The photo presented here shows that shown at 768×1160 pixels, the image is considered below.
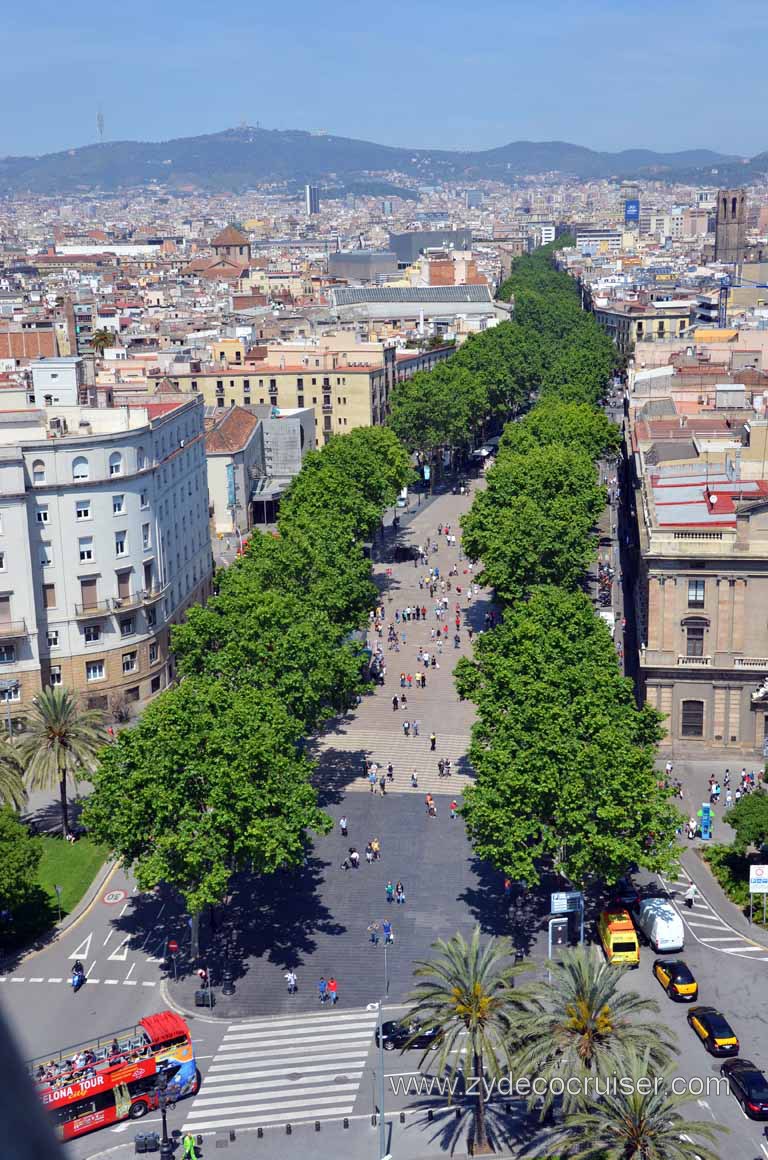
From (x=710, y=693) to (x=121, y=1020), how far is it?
3274 cm

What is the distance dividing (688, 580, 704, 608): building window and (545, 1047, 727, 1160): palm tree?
113 ft

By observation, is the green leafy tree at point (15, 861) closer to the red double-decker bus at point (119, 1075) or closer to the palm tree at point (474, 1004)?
the red double-decker bus at point (119, 1075)

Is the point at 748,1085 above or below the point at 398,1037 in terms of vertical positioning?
above

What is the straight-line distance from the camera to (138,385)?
111 m

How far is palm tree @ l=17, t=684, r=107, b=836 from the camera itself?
169 ft

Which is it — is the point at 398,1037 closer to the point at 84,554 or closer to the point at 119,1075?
the point at 119,1075

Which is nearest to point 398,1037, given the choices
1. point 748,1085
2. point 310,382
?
point 748,1085

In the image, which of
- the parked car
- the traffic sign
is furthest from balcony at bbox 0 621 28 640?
the traffic sign

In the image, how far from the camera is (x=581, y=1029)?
3008 cm

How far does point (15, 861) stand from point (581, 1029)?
21329 millimetres

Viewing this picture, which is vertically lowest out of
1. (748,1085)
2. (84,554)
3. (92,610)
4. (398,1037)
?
(398,1037)

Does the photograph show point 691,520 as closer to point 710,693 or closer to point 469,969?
point 710,693

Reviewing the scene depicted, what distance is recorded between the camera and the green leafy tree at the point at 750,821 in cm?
4606

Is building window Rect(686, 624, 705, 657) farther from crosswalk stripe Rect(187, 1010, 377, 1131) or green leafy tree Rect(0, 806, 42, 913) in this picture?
green leafy tree Rect(0, 806, 42, 913)
